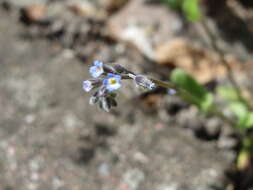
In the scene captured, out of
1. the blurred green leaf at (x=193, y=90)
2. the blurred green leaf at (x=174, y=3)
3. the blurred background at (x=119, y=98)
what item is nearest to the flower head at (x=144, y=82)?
the blurred green leaf at (x=193, y=90)

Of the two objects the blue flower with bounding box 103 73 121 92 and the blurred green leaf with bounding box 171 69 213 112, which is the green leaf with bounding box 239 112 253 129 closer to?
the blurred green leaf with bounding box 171 69 213 112

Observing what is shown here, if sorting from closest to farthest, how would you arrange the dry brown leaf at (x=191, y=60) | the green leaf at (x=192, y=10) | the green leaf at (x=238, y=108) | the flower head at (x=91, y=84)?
the flower head at (x=91, y=84) → the green leaf at (x=238, y=108) → the green leaf at (x=192, y=10) → the dry brown leaf at (x=191, y=60)

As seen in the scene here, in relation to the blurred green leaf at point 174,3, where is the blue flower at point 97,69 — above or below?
above

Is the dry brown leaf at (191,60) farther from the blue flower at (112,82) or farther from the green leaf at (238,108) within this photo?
the blue flower at (112,82)

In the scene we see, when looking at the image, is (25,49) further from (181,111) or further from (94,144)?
(181,111)

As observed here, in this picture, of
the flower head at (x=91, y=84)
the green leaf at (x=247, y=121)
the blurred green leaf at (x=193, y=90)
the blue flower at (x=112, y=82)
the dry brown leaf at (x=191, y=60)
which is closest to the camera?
the blue flower at (x=112, y=82)

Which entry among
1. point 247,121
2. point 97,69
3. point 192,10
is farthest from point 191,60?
point 97,69
